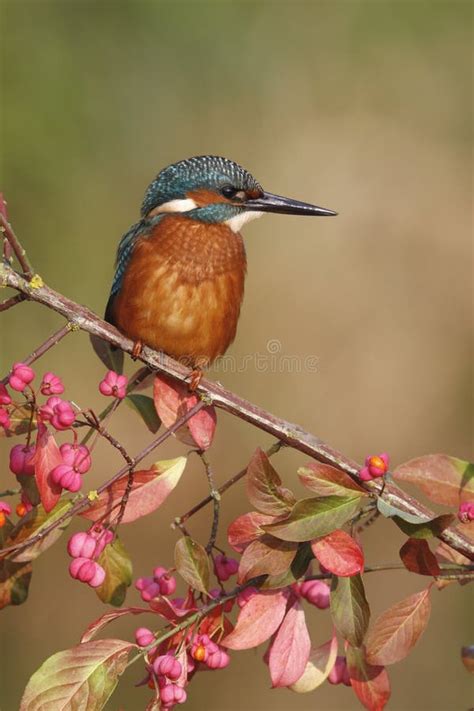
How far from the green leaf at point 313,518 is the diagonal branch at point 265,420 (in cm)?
9

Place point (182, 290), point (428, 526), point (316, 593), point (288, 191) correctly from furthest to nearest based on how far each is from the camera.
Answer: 1. point (288, 191)
2. point (182, 290)
3. point (316, 593)
4. point (428, 526)

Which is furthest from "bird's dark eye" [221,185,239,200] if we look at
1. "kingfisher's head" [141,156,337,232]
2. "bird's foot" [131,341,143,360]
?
"bird's foot" [131,341,143,360]

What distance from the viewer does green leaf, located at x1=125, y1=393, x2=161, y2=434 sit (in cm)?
169

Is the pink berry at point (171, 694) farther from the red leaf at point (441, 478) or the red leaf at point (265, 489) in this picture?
the red leaf at point (441, 478)

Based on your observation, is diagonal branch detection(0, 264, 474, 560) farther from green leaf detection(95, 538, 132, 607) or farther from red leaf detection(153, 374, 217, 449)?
green leaf detection(95, 538, 132, 607)

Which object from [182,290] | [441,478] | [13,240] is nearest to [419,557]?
[441,478]

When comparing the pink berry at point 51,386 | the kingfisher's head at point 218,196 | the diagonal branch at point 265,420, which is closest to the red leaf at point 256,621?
the diagonal branch at point 265,420

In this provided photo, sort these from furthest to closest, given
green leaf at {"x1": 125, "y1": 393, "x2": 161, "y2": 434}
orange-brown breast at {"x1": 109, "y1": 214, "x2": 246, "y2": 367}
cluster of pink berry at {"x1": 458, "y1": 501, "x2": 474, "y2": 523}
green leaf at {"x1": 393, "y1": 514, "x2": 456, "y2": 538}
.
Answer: orange-brown breast at {"x1": 109, "y1": 214, "x2": 246, "y2": 367}
green leaf at {"x1": 125, "y1": 393, "x2": 161, "y2": 434}
cluster of pink berry at {"x1": 458, "y1": 501, "x2": 474, "y2": 523}
green leaf at {"x1": 393, "y1": 514, "x2": 456, "y2": 538}

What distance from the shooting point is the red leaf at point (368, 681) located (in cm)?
141

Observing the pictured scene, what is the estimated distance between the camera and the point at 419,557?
1.29 meters

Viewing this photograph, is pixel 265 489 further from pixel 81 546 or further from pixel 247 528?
pixel 81 546

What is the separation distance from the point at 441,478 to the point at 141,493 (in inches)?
20.1

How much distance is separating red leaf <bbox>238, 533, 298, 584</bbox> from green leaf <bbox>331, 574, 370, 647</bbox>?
10cm

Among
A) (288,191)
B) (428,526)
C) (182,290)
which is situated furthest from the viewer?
(288,191)
